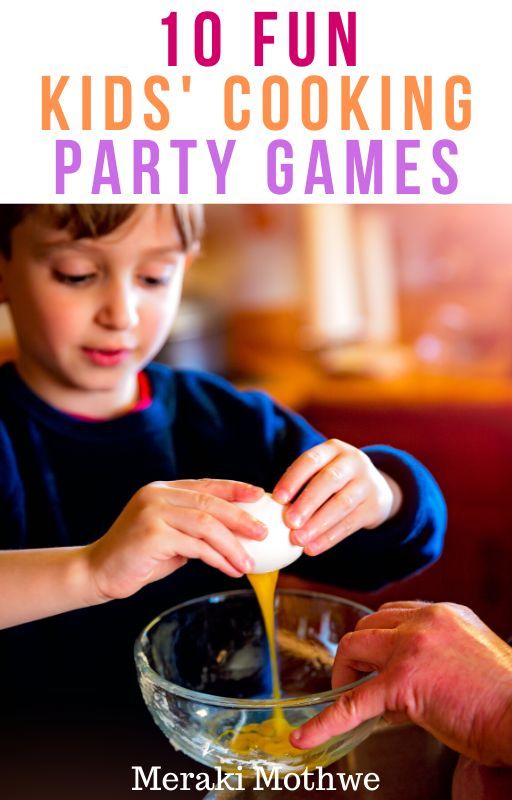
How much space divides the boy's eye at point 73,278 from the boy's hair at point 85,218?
33 millimetres

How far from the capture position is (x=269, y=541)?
1.88ft

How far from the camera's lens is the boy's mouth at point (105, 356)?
783 mm

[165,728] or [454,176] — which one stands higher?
[454,176]

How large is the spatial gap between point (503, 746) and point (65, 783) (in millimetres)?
282

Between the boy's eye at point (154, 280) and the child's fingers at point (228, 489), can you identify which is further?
the boy's eye at point (154, 280)

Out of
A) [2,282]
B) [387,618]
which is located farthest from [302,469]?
[2,282]

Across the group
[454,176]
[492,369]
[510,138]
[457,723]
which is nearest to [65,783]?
[457,723]

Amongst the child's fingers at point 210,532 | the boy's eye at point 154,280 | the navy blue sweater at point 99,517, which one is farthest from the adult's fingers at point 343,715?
the boy's eye at point 154,280

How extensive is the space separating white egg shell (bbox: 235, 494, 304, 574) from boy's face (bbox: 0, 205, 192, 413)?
25 centimetres

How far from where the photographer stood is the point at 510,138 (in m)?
1.18

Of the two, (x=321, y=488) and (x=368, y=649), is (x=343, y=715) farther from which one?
(x=321, y=488)

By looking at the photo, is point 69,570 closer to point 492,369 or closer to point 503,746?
point 503,746

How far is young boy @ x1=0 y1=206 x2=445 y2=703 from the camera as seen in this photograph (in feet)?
2.43

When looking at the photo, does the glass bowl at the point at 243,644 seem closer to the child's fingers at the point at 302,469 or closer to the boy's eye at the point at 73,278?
the child's fingers at the point at 302,469
